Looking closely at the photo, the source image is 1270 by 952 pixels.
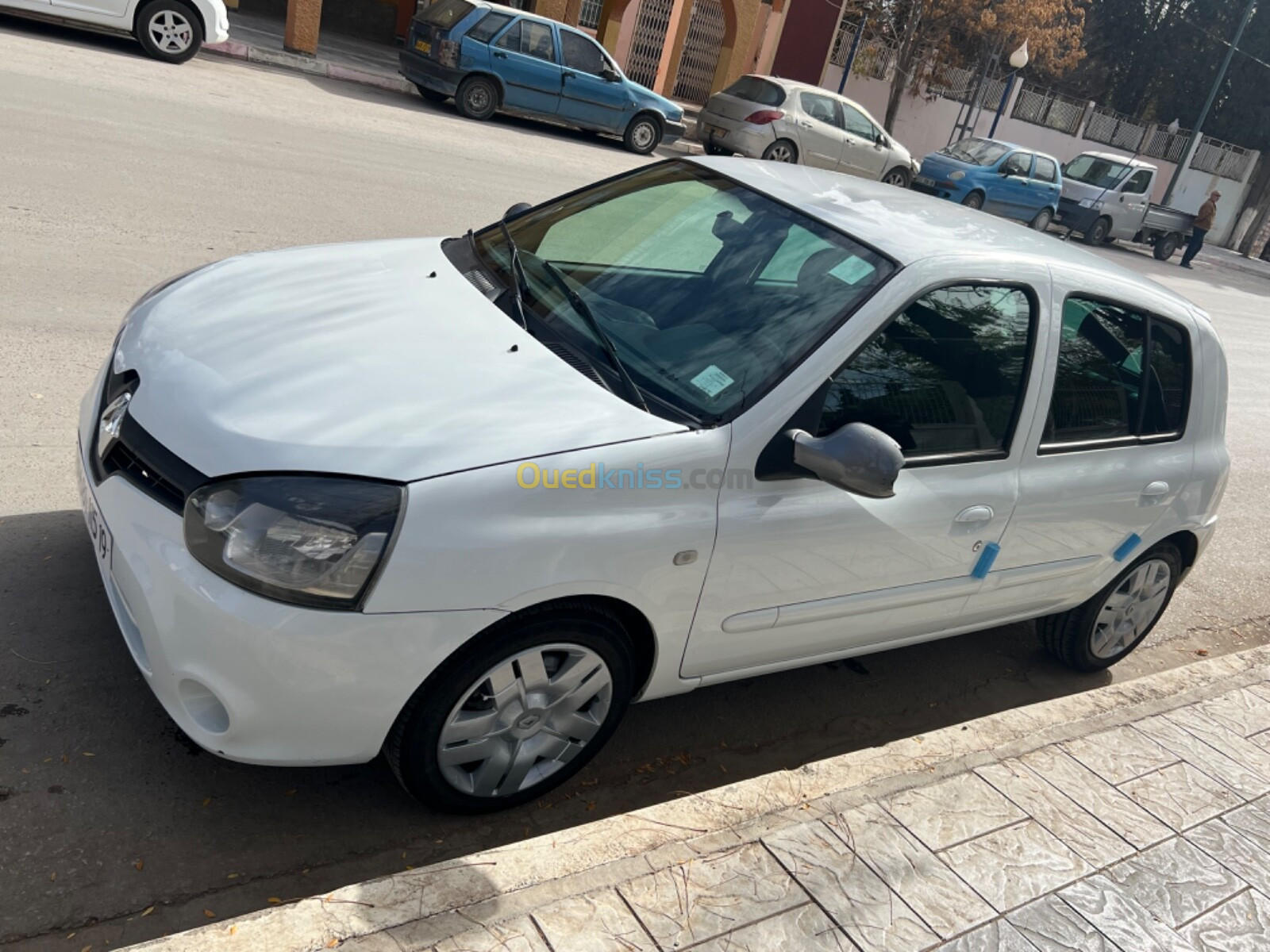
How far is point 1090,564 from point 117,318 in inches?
188

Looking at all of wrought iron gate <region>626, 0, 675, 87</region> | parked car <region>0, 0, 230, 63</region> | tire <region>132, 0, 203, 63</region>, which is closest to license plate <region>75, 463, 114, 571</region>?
parked car <region>0, 0, 230, 63</region>

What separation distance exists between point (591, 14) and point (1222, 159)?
87.0 ft

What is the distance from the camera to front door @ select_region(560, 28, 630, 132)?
16.7 meters

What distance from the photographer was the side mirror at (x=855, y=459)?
2.95 meters

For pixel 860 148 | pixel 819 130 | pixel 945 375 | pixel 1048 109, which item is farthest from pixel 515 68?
pixel 1048 109

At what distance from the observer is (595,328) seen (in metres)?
Result: 3.34

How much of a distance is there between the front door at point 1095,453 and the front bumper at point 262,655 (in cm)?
216

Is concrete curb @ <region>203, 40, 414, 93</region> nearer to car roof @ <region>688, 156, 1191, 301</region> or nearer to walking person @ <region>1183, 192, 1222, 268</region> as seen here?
car roof @ <region>688, 156, 1191, 301</region>

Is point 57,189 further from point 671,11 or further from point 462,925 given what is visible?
point 671,11

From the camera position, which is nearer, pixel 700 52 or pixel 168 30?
pixel 168 30

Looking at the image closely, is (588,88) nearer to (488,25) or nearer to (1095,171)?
(488,25)

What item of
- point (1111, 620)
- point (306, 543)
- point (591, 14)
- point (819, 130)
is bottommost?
point (1111, 620)

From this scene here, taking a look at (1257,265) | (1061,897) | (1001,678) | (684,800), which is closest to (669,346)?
(684,800)

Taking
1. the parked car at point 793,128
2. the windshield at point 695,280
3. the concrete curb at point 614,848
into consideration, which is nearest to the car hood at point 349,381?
the windshield at point 695,280
